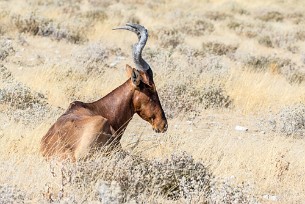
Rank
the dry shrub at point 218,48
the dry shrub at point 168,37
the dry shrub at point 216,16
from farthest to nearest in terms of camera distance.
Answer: the dry shrub at point 216,16 → the dry shrub at point 168,37 → the dry shrub at point 218,48

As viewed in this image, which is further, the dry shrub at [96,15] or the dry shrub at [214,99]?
the dry shrub at [96,15]

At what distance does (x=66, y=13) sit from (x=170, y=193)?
57.6 feet

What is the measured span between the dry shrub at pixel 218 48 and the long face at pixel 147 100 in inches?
437

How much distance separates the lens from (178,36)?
747 inches

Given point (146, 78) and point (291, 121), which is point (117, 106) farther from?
point (291, 121)

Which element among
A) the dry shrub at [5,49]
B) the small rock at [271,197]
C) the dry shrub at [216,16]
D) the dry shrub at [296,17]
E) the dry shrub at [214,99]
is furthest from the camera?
the dry shrub at [296,17]

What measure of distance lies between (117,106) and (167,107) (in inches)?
149

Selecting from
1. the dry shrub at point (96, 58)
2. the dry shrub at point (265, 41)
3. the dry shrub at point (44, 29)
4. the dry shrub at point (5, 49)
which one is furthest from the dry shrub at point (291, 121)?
the dry shrub at point (265, 41)

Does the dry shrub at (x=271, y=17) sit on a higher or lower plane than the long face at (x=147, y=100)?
lower

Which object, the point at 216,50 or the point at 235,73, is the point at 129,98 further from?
the point at 216,50

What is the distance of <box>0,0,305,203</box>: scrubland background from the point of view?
5078 mm

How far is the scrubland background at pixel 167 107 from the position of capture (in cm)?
508

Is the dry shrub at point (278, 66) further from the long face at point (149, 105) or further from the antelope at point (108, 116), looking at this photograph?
the antelope at point (108, 116)

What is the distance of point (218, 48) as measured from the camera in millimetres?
18219
